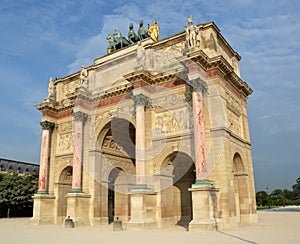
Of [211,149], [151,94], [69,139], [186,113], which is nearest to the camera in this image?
[211,149]

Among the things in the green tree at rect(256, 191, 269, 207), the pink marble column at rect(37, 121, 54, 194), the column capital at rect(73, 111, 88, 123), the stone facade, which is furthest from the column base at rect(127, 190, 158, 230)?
the green tree at rect(256, 191, 269, 207)

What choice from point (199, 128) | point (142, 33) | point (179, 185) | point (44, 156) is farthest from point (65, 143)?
point (199, 128)

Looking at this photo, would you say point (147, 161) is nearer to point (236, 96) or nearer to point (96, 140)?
point (96, 140)

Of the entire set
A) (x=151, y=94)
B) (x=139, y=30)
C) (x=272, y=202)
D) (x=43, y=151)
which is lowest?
(x=272, y=202)

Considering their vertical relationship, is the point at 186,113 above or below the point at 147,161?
above

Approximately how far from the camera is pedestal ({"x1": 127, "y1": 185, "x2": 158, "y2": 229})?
1662 cm

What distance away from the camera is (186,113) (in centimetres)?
1844

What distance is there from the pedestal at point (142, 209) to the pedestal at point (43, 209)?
8604 millimetres

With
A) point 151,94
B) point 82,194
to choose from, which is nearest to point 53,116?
point 82,194

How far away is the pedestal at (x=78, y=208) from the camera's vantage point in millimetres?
20000

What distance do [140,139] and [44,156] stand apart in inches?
374

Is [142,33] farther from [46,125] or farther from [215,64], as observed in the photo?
[46,125]

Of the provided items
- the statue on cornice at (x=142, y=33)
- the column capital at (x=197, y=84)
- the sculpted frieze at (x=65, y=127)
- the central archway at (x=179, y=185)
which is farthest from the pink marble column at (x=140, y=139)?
the sculpted frieze at (x=65, y=127)

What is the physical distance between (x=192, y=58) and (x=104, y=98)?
328 inches
